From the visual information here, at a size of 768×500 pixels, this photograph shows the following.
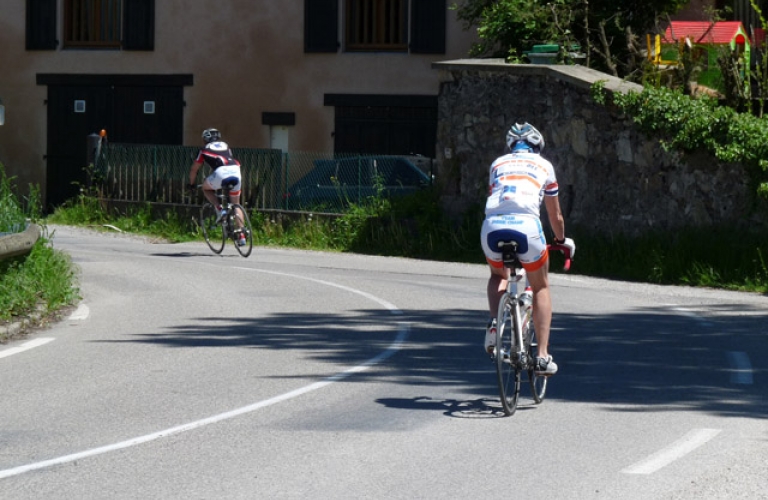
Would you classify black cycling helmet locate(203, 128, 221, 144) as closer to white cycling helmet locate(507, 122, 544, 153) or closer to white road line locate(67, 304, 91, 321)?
white road line locate(67, 304, 91, 321)

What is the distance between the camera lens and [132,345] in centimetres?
1198

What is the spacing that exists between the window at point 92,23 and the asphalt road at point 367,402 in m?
17.1

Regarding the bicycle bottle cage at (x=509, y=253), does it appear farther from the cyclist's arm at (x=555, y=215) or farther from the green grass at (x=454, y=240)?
the green grass at (x=454, y=240)

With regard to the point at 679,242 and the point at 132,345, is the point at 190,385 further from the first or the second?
the point at 679,242

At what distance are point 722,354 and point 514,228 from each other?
3.51 meters

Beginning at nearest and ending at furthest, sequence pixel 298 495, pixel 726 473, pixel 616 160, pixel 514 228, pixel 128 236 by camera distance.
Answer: pixel 298 495 → pixel 726 473 → pixel 514 228 → pixel 616 160 → pixel 128 236

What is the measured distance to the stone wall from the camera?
19688 millimetres

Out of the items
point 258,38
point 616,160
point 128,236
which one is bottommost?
point 128,236

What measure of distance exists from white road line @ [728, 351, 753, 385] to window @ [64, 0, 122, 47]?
23.1 m

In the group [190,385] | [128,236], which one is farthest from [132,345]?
[128,236]

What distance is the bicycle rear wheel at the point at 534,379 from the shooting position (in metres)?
9.02

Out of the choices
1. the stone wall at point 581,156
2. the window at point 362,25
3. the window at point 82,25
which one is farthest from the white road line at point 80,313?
the window at point 82,25

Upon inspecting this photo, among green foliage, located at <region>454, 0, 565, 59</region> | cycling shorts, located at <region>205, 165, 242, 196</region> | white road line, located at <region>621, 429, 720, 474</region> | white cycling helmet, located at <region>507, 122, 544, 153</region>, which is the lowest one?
white road line, located at <region>621, 429, 720, 474</region>

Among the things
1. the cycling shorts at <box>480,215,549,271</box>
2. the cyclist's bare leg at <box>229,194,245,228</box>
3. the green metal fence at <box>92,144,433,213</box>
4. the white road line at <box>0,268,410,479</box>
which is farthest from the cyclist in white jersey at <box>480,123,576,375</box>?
the green metal fence at <box>92,144,433,213</box>
